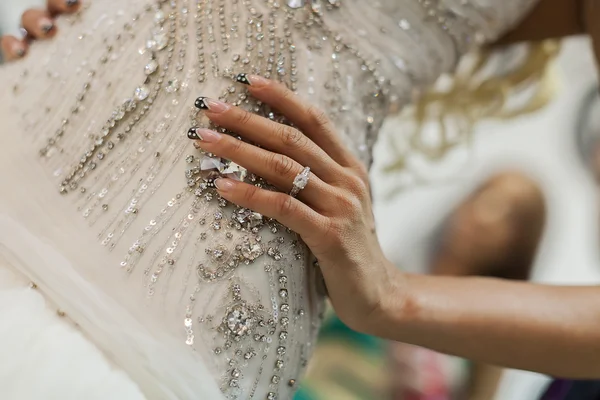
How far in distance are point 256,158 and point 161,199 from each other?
0.10m

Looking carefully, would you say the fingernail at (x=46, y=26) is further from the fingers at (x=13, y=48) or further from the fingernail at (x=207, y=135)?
the fingernail at (x=207, y=135)

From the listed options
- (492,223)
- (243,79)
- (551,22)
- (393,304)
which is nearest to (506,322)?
(393,304)

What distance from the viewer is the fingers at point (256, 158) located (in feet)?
1.46

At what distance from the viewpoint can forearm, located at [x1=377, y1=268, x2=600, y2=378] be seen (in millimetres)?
517

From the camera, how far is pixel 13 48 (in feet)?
1.86

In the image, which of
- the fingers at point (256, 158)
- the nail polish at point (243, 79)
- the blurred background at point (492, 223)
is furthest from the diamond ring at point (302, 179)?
the blurred background at point (492, 223)

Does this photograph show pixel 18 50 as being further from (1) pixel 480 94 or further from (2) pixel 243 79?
(1) pixel 480 94

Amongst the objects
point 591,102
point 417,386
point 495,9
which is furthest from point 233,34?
point 591,102

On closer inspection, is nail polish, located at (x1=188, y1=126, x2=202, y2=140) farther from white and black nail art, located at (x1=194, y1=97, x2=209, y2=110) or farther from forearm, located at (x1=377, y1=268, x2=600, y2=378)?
forearm, located at (x1=377, y1=268, x2=600, y2=378)

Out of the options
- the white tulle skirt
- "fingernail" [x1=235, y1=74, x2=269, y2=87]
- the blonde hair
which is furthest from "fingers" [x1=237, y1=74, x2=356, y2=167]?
the blonde hair

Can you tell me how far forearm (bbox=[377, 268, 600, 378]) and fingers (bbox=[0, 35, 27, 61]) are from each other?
1.59ft

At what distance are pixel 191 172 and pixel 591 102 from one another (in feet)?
4.95

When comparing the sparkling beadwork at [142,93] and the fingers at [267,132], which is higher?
the sparkling beadwork at [142,93]

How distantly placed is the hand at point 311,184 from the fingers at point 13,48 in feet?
0.83
